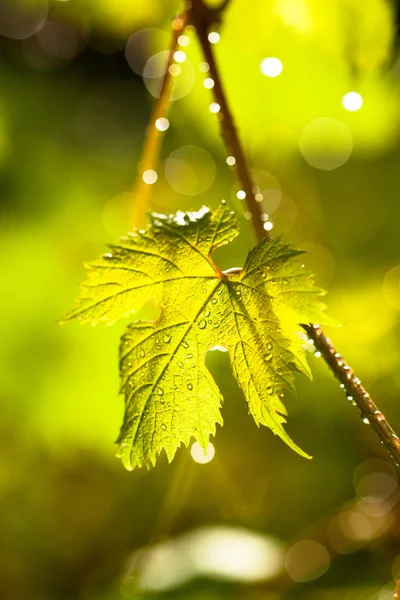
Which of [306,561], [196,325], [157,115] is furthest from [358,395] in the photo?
[306,561]

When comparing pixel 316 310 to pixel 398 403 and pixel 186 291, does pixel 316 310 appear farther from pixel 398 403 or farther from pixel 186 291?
pixel 398 403

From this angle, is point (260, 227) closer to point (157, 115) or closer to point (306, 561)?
point (157, 115)

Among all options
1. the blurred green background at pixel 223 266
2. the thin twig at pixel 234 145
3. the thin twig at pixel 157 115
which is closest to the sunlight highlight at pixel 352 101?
the blurred green background at pixel 223 266

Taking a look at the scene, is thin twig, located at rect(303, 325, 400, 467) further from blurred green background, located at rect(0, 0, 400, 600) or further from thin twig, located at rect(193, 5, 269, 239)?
blurred green background, located at rect(0, 0, 400, 600)

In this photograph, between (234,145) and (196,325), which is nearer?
(196,325)

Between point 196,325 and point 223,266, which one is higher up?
point 223,266

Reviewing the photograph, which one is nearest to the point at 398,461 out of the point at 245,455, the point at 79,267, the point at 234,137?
the point at 234,137

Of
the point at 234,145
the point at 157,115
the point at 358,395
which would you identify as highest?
the point at 157,115

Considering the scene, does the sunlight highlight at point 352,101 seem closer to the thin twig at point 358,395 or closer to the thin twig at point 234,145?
the thin twig at point 234,145
